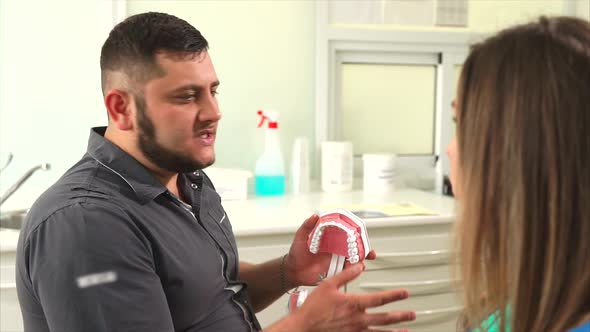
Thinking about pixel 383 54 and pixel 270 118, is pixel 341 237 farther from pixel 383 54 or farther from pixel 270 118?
pixel 383 54

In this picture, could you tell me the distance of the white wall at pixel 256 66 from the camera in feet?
7.27

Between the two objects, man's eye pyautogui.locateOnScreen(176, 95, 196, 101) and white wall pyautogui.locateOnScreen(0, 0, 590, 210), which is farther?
white wall pyautogui.locateOnScreen(0, 0, 590, 210)

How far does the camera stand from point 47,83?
204 cm

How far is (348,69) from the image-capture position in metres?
2.45

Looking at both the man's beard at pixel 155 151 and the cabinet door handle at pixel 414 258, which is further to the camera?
the cabinet door handle at pixel 414 258

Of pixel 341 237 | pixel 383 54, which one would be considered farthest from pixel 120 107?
pixel 383 54

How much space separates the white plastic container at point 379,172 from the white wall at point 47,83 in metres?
1.09

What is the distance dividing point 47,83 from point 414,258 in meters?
1.48

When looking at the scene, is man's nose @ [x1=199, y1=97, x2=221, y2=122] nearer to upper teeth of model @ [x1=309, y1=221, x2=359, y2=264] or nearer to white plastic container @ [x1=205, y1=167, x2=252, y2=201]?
upper teeth of model @ [x1=309, y1=221, x2=359, y2=264]

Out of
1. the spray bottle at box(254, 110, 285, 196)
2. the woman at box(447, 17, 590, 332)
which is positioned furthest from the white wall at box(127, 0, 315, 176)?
the woman at box(447, 17, 590, 332)

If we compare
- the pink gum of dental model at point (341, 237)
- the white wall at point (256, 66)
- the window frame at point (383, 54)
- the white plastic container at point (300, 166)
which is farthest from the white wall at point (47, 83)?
the pink gum of dental model at point (341, 237)

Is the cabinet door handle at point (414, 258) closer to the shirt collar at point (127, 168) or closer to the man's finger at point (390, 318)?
the man's finger at point (390, 318)

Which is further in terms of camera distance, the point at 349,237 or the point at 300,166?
the point at 300,166

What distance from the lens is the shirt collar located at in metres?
1.06
